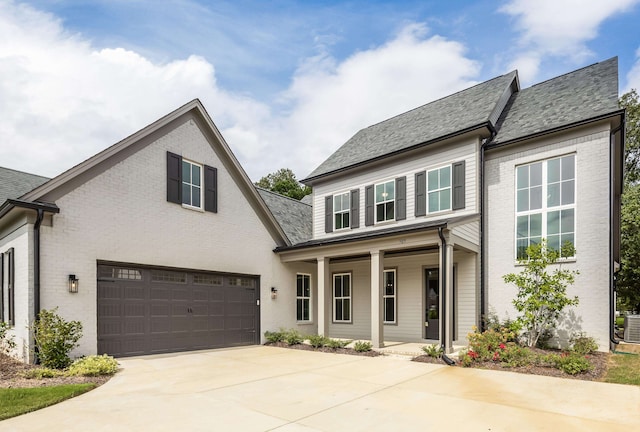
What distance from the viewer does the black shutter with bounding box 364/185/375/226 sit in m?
14.7

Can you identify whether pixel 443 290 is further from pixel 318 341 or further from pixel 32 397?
pixel 32 397

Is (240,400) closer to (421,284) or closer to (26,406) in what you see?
(26,406)

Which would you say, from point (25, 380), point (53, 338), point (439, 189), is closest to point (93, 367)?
point (25, 380)

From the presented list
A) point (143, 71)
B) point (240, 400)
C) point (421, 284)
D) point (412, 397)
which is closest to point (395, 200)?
Result: point (421, 284)

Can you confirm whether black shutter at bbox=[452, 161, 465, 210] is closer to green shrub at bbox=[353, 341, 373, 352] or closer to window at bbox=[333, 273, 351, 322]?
green shrub at bbox=[353, 341, 373, 352]

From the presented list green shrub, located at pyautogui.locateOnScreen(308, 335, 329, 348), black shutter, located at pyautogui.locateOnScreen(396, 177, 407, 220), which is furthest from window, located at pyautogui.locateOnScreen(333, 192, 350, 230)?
green shrub, located at pyautogui.locateOnScreen(308, 335, 329, 348)

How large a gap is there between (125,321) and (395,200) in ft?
28.7

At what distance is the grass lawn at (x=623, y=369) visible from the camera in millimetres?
7462

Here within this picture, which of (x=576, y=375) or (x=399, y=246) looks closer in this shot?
(x=576, y=375)

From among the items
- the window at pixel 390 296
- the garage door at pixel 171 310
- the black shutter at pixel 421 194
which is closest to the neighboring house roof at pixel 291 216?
→ the garage door at pixel 171 310

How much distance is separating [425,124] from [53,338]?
40.9ft

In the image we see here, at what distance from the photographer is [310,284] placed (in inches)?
631

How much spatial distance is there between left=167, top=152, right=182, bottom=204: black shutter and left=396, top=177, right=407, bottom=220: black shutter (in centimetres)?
684

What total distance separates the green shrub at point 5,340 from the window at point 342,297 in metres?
9.97
